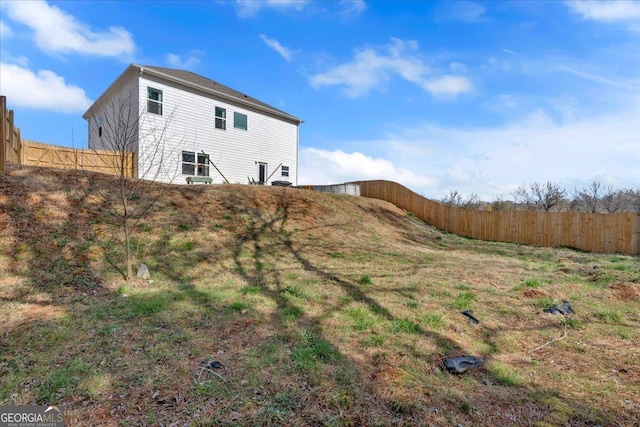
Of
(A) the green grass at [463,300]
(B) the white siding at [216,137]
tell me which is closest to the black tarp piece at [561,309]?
(A) the green grass at [463,300]

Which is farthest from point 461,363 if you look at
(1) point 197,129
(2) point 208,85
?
(2) point 208,85

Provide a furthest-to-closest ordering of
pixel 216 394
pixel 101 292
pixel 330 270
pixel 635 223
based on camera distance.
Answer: pixel 635 223
pixel 330 270
pixel 101 292
pixel 216 394

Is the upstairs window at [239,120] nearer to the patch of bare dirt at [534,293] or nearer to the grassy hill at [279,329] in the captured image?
the grassy hill at [279,329]

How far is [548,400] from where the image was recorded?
261cm

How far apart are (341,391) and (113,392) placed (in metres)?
1.77

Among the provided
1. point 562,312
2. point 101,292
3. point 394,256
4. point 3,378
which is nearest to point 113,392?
point 3,378

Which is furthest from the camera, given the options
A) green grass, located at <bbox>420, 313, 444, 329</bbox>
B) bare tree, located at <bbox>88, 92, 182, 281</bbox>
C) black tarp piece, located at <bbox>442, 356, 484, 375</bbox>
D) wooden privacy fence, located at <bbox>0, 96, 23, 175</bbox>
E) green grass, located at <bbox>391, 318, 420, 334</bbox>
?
wooden privacy fence, located at <bbox>0, 96, 23, 175</bbox>

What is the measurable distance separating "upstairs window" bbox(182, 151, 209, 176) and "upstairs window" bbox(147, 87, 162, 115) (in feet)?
7.01

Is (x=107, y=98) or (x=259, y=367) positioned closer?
(x=259, y=367)

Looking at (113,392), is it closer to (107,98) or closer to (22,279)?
(22,279)

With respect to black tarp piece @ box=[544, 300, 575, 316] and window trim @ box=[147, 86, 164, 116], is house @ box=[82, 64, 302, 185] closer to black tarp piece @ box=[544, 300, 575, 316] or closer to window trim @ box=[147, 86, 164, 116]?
window trim @ box=[147, 86, 164, 116]

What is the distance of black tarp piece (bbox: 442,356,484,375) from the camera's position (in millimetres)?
3023

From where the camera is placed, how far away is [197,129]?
1594cm

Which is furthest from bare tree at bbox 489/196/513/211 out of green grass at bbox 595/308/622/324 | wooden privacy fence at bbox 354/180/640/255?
green grass at bbox 595/308/622/324
